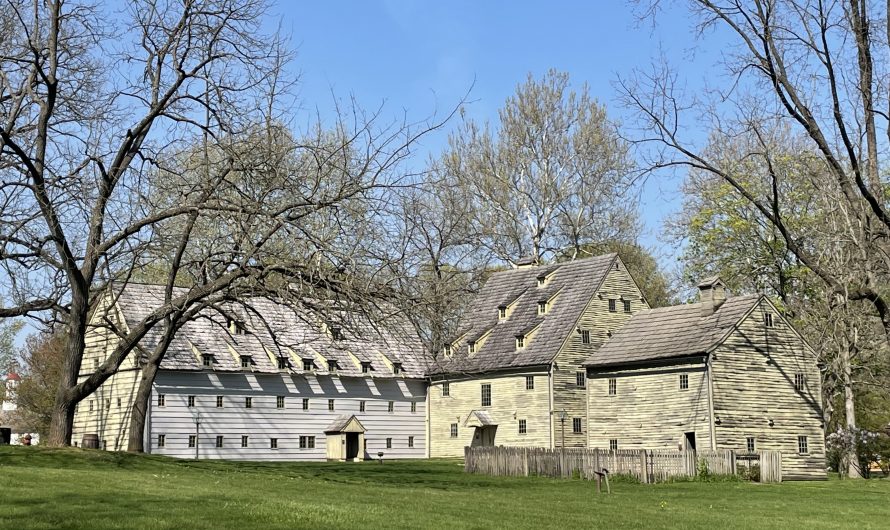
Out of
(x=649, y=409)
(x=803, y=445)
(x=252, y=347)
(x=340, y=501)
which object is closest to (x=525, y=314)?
→ (x=649, y=409)

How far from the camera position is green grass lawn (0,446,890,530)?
19266mm

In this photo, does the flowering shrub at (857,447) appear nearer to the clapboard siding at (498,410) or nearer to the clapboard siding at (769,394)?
the clapboard siding at (769,394)

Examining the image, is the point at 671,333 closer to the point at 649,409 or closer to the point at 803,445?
the point at 649,409

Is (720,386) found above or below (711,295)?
below

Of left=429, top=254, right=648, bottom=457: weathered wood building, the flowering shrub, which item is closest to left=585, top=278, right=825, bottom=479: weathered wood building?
the flowering shrub

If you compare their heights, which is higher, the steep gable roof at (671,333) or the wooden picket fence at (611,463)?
the steep gable roof at (671,333)

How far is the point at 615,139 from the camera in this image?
69875mm

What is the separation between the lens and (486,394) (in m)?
61.2

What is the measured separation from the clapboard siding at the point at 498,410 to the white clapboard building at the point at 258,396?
123cm

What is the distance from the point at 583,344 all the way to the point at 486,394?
20.1 feet

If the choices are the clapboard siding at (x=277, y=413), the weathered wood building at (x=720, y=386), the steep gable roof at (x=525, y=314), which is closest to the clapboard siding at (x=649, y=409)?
the weathered wood building at (x=720, y=386)

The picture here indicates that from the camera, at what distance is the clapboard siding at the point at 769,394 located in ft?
163

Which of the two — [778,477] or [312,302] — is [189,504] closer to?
[312,302]

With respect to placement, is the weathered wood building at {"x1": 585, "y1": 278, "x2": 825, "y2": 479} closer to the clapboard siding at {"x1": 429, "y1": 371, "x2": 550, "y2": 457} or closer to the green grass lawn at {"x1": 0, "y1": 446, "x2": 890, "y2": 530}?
the clapboard siding at {"x1": 429, "y1": 371, "x2": 550, "y2": 457}
